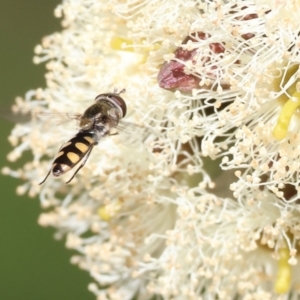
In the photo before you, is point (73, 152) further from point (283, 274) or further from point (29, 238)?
point (29, 238)

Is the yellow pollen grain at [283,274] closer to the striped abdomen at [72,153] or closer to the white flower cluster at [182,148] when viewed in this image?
the white flower cluster at [182,148]

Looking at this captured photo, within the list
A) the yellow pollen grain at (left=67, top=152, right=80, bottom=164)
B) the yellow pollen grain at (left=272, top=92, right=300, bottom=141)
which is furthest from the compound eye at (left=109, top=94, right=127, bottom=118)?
the yellow pollen grain at (left=272, top=92, right=300, bottom=141)

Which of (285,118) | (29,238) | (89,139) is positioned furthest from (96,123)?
(29,238)

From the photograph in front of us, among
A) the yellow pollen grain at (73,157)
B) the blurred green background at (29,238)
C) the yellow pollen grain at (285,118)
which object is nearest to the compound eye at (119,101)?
the yellow pollen grain at (73,157)

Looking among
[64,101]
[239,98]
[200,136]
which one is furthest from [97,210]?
[239,98]

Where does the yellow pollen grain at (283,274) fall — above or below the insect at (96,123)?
below
